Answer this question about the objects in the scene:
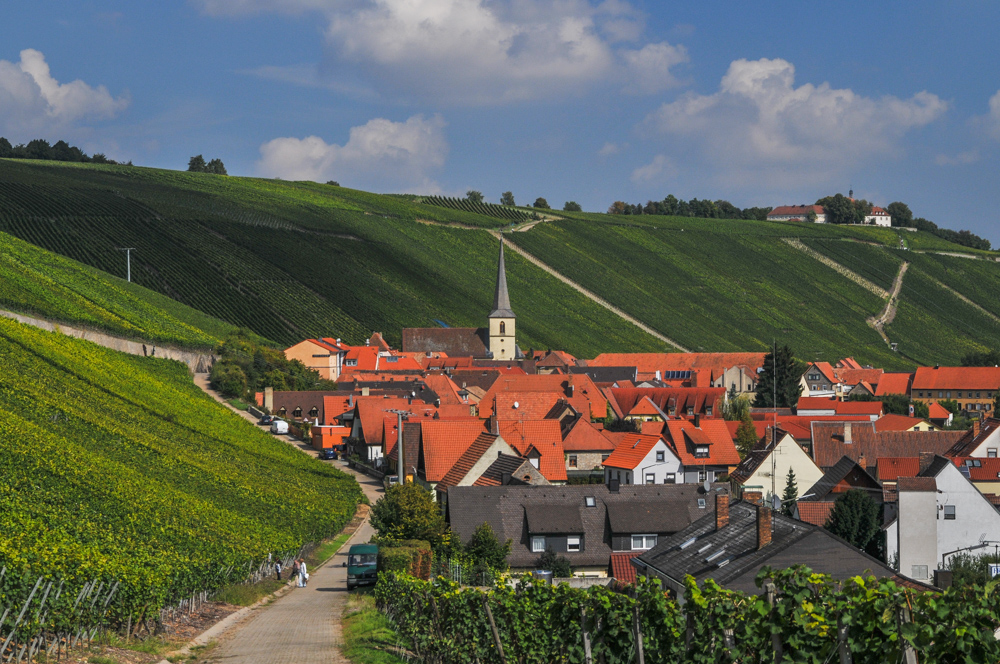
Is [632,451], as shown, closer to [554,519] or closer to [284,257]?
[554,519]

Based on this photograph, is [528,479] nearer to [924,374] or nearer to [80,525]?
[80,525]

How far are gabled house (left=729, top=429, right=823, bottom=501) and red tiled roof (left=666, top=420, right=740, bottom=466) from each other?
254 inches

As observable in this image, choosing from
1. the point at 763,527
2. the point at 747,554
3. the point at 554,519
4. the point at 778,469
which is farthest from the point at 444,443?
the point at 763,527

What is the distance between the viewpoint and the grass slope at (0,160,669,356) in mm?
131750

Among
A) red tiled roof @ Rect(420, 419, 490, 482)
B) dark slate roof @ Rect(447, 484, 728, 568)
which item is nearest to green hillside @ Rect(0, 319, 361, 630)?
red tiled roof @ Rect(420, 419, 490, 482)

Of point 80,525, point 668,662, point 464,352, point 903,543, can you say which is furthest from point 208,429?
point 464,352

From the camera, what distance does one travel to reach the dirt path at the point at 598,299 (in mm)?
167500

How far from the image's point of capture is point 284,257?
151875 millimetres

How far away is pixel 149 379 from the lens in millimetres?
66562

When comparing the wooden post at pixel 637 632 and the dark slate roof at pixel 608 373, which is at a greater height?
the dark slate roof at pixel 608 373

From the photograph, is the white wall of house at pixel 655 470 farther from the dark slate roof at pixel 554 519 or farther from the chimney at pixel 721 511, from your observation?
the chimney at pixel 721 511

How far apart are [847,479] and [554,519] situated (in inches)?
589

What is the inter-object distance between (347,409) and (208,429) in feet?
73.0

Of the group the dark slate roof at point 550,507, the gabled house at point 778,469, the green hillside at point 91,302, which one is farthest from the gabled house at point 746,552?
the green hillside at point 91,302
